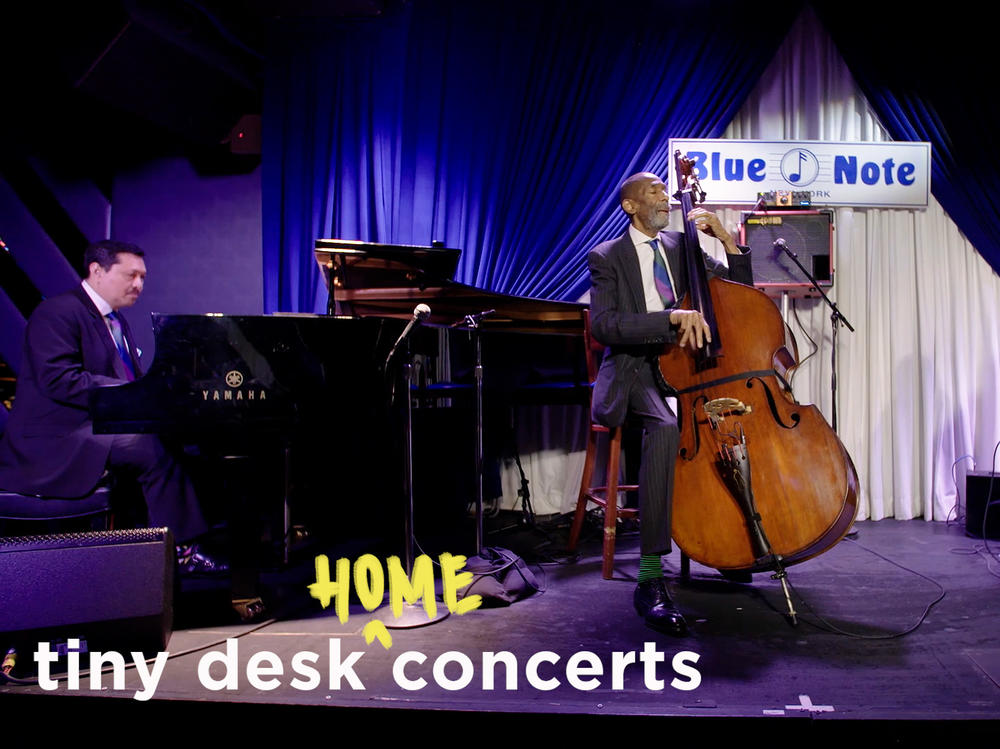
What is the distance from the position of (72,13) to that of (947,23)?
507cm

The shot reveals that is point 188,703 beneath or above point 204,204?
beneath

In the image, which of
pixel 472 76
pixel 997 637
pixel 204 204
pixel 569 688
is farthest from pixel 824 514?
pixel 204 204

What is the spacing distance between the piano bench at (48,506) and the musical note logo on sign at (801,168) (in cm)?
388

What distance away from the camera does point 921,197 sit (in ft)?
12.1

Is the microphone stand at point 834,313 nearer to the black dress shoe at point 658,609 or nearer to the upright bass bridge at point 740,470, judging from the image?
the upright bass bridge at point 740,470

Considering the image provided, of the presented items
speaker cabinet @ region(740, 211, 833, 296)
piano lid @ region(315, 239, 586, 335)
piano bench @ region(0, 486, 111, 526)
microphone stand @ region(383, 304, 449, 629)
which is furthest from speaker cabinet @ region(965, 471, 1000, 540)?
piano bench @ region(0, 486, 111, 526)

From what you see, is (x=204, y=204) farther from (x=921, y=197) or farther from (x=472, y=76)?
(x=921, y=197)

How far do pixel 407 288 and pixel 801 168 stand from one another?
100 inches

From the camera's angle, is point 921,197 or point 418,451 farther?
point 921,197

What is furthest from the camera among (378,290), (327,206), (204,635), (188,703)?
(327,206)

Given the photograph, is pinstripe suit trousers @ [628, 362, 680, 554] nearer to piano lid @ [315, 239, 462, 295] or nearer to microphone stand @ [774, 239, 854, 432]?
piano lid @ [315, 239, 462, 295]

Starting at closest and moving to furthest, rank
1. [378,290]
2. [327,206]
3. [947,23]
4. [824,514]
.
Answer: [824,514] → [378,290] → [947,23] → [327,206]

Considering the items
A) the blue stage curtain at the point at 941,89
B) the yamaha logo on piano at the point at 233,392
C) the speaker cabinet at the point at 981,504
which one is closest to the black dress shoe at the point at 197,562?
the yamaha logo on piano at the point at 233,392

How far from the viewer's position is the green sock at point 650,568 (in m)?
2.09
